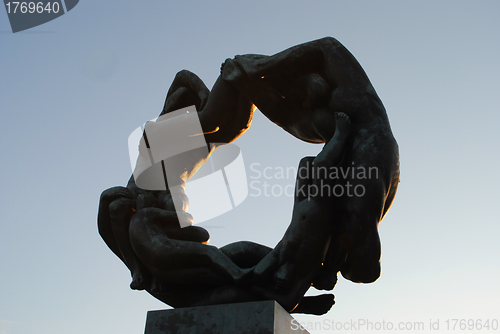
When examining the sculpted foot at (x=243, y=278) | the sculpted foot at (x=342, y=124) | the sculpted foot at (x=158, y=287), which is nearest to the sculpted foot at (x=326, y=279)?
the sculpted foot at (x=243, y=278)

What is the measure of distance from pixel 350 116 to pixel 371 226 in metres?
0.84

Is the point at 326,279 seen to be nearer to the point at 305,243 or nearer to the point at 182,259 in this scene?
the point at 305,243

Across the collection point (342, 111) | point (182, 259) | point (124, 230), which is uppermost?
point (342, 111)

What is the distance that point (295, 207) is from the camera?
341 cm

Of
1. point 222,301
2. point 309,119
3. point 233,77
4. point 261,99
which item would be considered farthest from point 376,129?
point 222,301

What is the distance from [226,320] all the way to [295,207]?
0.90 metres

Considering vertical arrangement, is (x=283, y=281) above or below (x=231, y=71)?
below

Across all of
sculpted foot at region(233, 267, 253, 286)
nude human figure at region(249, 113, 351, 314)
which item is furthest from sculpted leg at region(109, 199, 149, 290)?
nude human figure at region(249, 113, 351, 314)

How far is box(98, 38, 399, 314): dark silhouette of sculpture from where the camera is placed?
330 centimetres

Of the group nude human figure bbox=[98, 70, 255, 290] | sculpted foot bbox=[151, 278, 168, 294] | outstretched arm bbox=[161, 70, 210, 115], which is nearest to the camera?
sculpted foot bbox=[151, 278, 168, 294]

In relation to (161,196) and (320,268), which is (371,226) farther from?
(161,196)

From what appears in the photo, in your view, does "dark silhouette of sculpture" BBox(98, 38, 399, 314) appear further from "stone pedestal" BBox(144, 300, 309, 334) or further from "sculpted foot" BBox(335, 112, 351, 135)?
"stone pedestal" BBox(144, 300, 309, 334)

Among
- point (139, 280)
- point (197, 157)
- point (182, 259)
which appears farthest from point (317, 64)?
point (139, 280)

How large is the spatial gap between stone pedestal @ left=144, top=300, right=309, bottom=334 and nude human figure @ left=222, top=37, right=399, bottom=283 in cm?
59
